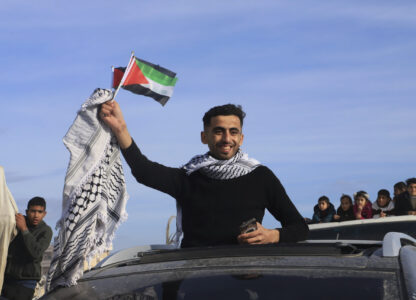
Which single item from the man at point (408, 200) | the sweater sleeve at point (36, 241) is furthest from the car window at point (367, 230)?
the man at point (408, 200)

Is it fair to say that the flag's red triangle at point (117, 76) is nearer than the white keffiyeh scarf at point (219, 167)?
No

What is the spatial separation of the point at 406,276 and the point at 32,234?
784cm

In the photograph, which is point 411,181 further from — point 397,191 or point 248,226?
point 248,226

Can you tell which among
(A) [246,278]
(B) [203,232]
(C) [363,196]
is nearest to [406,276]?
(A) [246,278]

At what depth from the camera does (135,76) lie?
4484 millimetres

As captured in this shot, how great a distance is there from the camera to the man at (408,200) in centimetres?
1232

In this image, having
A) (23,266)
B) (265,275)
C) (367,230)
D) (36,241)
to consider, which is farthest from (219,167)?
(23,266)

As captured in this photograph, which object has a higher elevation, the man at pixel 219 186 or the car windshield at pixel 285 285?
the man at pixel 219 186

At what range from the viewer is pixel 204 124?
455 cm

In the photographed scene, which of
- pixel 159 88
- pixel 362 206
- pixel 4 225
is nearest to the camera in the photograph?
pixel 159 88

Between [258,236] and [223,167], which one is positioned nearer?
[258,236]

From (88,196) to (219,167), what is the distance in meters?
0.77

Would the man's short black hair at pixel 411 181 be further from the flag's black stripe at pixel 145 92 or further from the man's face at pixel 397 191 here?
the flag's black stripe at pixel 145 92

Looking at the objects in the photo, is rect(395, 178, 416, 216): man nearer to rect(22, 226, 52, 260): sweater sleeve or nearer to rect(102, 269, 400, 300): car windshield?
rect(22, 226, 52, 260): sweater sleeve
